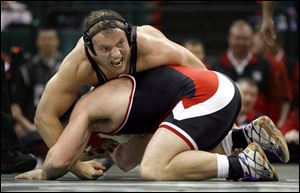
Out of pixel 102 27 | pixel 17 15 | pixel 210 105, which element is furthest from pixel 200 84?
pixel 17 15

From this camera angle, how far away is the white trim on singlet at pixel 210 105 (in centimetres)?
504

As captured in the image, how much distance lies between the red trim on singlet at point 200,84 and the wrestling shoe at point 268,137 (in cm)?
36

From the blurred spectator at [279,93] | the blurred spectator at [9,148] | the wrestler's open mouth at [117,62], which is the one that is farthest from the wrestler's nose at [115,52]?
the blurred spectator at [279,93]

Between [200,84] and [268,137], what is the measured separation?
52 cm

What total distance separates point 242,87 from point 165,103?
294 centimetres

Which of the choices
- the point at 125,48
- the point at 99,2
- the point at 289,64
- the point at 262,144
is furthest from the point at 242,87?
the point at 125,48

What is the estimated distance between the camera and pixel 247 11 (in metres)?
9.07

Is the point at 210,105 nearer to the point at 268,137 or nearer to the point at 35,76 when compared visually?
the point at 268,137

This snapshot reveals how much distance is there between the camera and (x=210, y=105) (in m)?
5.11

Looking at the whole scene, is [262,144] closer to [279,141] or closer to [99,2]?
[279,141]

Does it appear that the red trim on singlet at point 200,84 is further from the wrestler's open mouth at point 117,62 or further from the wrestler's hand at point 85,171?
the wrestler's hand at point 85,171

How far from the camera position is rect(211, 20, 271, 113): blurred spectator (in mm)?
8344

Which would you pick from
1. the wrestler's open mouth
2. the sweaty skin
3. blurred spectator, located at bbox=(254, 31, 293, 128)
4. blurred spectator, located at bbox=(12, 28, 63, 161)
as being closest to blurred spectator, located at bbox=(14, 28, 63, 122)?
blurred spectator, located at bbox=(12, 28, 63, 161)

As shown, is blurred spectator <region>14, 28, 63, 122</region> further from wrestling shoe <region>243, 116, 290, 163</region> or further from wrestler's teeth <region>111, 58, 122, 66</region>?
wrestler's teeth <region>111, 58, 122, 66</region>
